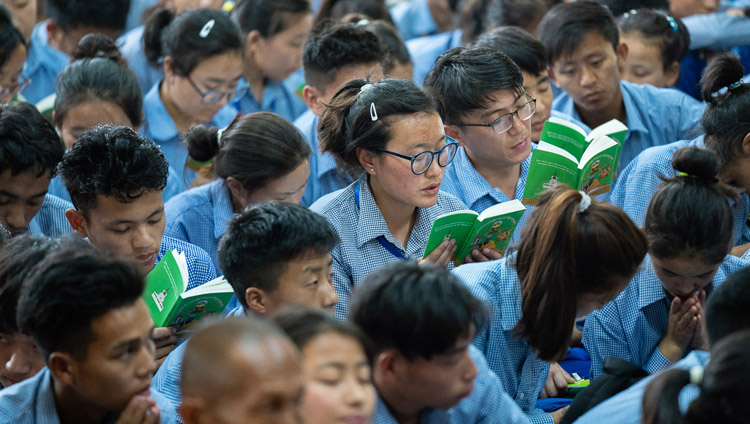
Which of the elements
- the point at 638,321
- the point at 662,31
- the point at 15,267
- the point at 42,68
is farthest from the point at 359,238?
the point at 42,68

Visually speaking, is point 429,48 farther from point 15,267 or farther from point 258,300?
point 15,267

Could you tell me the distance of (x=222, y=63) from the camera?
13.0 ft

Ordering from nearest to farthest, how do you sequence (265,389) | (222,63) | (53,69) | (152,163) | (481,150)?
(265,389), (152,163), (481,150), (222,63), (53,69)

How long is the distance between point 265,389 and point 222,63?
257 centimetres

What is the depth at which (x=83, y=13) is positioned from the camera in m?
4.72

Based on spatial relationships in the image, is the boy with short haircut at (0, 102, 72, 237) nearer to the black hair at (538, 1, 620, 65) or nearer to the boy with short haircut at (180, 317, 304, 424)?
the boy with short haircut at (180, 317, 304, 424)

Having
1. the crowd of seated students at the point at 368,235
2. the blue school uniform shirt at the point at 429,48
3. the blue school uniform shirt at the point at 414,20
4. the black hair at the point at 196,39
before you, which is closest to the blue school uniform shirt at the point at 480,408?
the crowd of seated students at the point at 368,235

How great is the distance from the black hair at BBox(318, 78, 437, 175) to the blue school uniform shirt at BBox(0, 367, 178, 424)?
109 cm

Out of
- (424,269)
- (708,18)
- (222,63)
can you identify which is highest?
(424,269)

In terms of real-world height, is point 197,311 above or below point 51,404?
below

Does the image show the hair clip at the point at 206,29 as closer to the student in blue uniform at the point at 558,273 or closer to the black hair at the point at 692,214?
the student in blue uniform at the point at 558,273

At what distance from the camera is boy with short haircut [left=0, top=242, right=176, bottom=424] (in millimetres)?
1856

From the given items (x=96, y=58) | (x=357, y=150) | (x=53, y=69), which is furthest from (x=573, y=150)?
(x=53, y=69)

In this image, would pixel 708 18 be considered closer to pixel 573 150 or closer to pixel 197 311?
pixel 573 150
